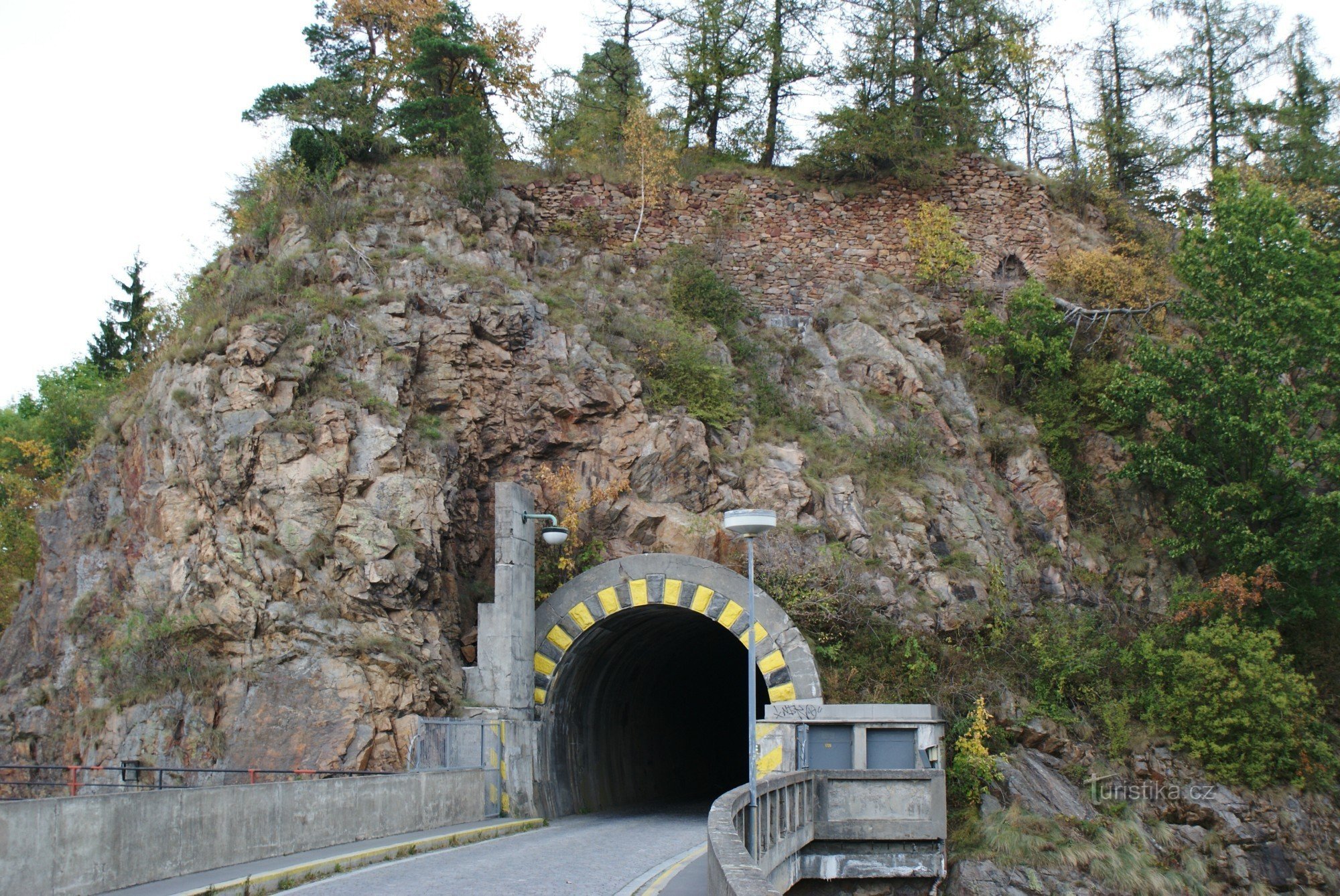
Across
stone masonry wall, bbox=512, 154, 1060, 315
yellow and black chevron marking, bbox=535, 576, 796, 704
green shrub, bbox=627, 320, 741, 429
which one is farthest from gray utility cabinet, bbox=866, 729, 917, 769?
stone masonry wall, bbox=512, 154, 1060, 315

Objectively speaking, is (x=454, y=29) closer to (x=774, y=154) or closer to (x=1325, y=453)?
(x=774, y=154)

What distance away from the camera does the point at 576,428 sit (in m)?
23.8

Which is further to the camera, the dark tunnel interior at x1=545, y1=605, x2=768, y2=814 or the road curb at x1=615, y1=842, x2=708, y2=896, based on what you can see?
the dark tunnel interior at x1=545, y1=605, x2=768, y2=814

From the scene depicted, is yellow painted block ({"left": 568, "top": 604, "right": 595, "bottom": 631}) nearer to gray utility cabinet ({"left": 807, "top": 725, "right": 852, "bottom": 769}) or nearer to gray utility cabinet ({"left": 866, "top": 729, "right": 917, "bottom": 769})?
gray utility cabinet ({"left": 807, "top": 725, "right": 852, "bottom": 769})

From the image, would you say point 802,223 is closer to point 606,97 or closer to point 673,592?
point 606,97

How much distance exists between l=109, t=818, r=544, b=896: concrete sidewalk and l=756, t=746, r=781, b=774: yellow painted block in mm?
5727

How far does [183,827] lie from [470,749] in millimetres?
8303

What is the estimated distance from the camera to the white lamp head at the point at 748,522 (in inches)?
498

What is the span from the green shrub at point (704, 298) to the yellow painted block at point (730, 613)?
923 cm

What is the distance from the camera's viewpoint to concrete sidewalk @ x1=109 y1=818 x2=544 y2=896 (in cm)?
998

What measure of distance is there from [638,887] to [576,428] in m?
13.1

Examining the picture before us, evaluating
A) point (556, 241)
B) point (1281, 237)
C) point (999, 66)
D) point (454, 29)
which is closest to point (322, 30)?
point (454, 29)

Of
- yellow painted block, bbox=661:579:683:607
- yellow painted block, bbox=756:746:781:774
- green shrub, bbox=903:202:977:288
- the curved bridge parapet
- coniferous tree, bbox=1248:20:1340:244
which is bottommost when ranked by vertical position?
the curved bridge parapet

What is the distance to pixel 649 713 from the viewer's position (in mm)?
30000
